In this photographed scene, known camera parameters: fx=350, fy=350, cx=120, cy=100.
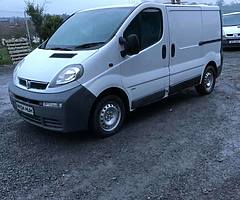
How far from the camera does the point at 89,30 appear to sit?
5426 mm

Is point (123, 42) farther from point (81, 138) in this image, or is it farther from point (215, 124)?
point (215, 124)

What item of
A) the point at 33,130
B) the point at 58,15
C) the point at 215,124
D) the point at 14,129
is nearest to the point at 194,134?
the point at 215,124

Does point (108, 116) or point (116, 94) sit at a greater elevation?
point (116, 94)

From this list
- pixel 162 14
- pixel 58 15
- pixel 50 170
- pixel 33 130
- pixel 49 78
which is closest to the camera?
pixel 50 170

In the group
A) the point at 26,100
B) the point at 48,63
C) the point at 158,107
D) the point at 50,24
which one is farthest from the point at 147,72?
the point at 50,24

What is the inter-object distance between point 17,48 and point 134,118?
1001 cm

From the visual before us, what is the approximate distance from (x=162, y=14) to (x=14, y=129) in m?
3.09

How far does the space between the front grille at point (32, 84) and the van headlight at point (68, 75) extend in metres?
0.15

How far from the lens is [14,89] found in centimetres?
518

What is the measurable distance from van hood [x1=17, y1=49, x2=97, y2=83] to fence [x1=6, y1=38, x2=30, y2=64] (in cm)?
965

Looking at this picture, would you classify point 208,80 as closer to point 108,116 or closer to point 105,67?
point 108,116

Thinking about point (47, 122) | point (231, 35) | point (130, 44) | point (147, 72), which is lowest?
point (231, 35)

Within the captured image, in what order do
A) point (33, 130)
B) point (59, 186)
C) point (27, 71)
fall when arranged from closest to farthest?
1. point (59, 186)
2. point (27, 71)
3. point (33, 130)

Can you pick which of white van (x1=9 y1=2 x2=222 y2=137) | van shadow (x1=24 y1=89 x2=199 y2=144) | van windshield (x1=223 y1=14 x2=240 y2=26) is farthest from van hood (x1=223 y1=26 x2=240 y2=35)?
white van (x1=9 y1=2 x2=222 y2=137)
